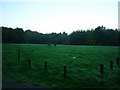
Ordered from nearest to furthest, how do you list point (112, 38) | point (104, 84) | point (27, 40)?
point (104, 84)
point (112, 38)
point (27, 40)

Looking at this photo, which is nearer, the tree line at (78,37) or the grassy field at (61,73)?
the grassy field at (61,73)

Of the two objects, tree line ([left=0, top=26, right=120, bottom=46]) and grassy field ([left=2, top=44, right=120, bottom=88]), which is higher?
tree line ([left=0, top=26, right=120, bottom=46])

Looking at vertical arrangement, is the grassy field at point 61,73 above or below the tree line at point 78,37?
below

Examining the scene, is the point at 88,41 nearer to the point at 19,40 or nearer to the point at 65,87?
the point at 19,40

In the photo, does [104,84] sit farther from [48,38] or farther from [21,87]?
[48,38]

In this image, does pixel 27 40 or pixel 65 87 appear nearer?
pixel 65 87

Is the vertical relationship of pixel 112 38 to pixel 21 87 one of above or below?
above

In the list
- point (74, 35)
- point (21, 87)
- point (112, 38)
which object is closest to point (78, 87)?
point (21, 87)

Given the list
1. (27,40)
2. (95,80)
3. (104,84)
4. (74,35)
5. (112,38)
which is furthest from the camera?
(74,35)

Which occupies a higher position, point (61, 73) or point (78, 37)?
point (78, 37)

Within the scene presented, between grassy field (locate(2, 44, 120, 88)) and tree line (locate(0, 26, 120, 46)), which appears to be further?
tree line (locate(0, 26, 120, 46))

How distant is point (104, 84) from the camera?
23.5ft

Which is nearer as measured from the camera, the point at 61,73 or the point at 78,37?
the point at 61,73

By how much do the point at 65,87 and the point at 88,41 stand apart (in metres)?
88.2
